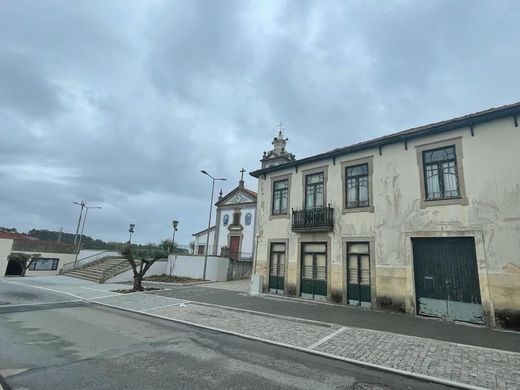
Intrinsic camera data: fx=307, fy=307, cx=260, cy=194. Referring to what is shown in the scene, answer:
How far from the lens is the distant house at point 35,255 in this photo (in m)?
30.4

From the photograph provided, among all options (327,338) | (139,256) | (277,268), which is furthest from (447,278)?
(139,256)

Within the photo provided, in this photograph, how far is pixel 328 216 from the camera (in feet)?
47.9

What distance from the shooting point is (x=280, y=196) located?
17281 millimetres

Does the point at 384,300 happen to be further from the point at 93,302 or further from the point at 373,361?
the point at 93,302

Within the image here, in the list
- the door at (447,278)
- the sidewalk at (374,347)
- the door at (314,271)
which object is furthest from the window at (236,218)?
the door at (447,278)

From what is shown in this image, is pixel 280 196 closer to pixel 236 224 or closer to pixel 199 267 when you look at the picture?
pixel 199 267

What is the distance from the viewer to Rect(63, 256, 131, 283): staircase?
23359mm

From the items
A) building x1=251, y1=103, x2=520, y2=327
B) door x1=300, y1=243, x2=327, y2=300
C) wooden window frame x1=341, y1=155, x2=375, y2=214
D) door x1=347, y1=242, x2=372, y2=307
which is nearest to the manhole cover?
building x1=251, y1=103, x2=520, y2=327

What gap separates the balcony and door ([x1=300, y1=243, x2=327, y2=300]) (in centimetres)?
88

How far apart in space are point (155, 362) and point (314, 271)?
10.2 metres

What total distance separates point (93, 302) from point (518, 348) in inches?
588

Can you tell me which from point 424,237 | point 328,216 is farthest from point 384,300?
point 328,216

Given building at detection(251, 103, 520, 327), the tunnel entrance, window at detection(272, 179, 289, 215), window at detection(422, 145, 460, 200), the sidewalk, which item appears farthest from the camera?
the tunnel entrance

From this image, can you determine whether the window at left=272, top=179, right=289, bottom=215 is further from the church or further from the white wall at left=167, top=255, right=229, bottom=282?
the church
